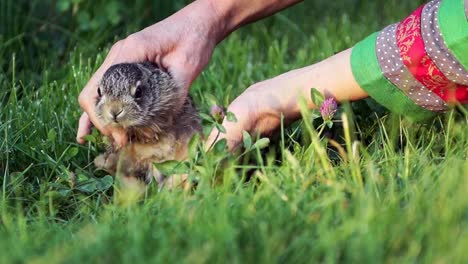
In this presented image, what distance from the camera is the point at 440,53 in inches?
127

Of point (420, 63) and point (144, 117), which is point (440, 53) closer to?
point (420, 63)

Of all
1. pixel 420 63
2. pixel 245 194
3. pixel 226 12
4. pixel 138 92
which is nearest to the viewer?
pixel 245 194

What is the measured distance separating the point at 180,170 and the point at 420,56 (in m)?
0.87

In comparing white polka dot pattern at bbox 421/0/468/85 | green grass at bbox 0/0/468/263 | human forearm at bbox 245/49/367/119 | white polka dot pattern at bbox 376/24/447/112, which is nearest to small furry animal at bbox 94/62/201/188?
green grass at bbox 0/0/468/263

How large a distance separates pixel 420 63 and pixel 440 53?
0.08m

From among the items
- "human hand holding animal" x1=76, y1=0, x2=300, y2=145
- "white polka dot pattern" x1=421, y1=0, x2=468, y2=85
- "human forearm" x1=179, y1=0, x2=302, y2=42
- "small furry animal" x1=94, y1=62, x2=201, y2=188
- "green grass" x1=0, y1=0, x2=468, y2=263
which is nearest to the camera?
"green grass" x1=0, y1=0, x2=468, y2=263

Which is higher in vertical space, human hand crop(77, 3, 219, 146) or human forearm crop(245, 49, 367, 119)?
human hand crop(77, 3, 219, 146)

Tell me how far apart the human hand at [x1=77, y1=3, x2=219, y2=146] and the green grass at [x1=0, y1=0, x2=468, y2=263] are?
19cm

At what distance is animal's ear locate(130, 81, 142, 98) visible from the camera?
3.32 meters

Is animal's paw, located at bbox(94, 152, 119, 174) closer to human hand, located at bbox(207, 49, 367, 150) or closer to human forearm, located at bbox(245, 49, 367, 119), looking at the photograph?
human hand, located at bbox(207, 49, 367, 150)

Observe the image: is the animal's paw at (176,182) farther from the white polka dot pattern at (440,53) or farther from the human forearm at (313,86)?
the white polka dot pattern at (440,53)

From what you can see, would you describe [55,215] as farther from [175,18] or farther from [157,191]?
[175,18]

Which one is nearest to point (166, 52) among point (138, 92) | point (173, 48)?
point (173, 48)

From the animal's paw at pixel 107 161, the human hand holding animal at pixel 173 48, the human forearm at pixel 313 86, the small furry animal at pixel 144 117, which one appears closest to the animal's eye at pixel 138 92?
the small furry animal at pixel 144 117
